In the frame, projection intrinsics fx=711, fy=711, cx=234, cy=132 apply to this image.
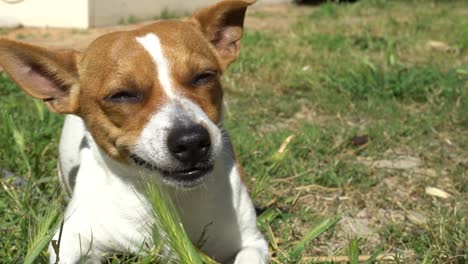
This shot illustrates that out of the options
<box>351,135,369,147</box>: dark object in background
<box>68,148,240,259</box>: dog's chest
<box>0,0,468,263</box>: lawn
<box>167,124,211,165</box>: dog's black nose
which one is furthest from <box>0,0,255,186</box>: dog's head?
<box>351,135,369,147</box>: dark object in background

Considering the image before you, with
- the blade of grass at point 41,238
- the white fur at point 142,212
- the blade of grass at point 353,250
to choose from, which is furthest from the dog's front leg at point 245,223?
the blade of grass at point 41,238

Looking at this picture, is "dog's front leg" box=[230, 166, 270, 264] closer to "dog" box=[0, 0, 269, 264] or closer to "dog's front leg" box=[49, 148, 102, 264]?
"dog" box=[0, 0, 269, 264]

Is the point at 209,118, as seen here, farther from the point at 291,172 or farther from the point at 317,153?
the point at 317,153

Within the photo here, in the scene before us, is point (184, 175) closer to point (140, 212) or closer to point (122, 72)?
point (140, 212)

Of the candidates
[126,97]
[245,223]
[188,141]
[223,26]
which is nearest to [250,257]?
[245,223]

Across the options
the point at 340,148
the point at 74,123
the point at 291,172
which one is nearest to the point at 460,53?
the point at 340,148

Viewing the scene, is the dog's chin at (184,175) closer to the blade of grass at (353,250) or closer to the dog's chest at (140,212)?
the dog's chest at (140,212)
